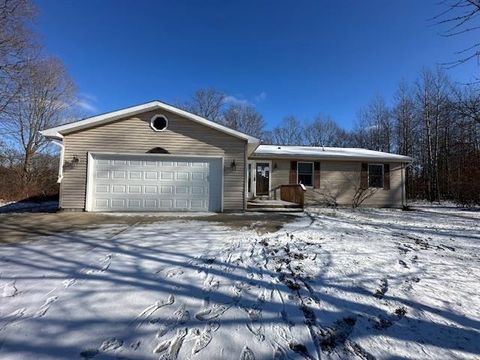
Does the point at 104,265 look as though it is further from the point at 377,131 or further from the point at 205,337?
the point at 377,131

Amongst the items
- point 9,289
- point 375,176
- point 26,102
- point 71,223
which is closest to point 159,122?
point 71,223

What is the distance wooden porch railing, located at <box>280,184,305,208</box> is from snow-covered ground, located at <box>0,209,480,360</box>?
5.81 m

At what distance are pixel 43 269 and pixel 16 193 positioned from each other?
17.6 meters

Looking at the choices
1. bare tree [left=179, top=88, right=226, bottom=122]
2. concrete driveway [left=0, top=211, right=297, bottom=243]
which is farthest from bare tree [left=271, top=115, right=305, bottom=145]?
concrete driveway [left=0, top=211, right=297, bottom=243]

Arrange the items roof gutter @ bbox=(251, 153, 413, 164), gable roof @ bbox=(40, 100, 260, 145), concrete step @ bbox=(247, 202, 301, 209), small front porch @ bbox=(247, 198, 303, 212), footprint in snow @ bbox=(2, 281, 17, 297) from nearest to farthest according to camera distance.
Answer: footprint in snow @ bbox=(2, 281, 17, 297) < gable roof @ bbox=(40, 100, 260, 145) < small front porch @ bbox=(247, 198, 303, 212) < concrete step @ bbox=(247, 202, 301, 209) < roof gutter @ bbox=(251, 153, 413, 164)

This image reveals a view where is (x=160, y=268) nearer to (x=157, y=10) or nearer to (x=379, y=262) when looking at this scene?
(x=379, y=262)

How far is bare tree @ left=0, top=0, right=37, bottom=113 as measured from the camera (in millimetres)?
14977

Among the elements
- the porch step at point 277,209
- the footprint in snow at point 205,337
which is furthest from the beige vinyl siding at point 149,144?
the footprint in snow at point 205,337

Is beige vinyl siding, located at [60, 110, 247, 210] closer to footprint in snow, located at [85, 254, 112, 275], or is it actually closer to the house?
the house

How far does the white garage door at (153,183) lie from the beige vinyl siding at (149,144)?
0.90 feet

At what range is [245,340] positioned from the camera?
2352mm

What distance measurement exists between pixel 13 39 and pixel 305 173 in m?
18.2

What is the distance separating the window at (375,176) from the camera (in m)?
14.3

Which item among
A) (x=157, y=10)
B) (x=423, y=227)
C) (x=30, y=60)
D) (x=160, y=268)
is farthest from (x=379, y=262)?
(x=30, y=60)
